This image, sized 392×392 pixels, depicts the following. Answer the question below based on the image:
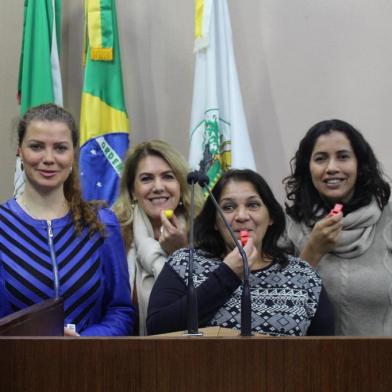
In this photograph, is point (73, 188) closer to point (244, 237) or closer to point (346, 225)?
point (244, 237)

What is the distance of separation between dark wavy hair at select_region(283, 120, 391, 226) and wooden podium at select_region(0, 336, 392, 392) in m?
1.33

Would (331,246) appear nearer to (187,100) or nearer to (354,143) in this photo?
(354,143)

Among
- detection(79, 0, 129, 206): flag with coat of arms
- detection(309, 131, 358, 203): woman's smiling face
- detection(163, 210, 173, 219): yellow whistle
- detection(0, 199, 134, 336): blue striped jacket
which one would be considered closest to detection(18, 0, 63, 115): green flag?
detection(79, 0, 129, 206): flag with coat of arms

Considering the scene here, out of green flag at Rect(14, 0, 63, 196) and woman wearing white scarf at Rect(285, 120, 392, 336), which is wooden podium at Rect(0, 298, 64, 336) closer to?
woman wearing white scarf at Rect(285, 120, 392, 336)

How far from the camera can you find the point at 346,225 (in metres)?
2.51

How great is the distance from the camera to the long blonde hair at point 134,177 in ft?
9.20

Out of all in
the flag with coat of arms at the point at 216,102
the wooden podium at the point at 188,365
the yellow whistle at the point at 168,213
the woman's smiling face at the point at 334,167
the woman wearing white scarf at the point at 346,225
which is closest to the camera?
the wooden podium at the point at 188,365

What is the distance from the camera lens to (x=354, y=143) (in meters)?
2.58

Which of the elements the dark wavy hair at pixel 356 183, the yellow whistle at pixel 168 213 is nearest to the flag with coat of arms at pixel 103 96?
the yellow whistle at pixel 168 213

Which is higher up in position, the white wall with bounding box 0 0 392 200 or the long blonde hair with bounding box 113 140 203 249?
the white wall with bounding box 0 0 392 200

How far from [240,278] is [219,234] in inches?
11.4

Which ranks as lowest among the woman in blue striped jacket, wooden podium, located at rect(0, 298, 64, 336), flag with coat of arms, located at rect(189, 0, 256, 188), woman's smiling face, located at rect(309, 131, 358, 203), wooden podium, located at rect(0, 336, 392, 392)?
wooden podium, located at rect(0, 336, 392, 392)

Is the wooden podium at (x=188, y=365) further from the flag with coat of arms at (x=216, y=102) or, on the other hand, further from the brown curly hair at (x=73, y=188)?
the flag with coat of arms at (x=216, y=102)

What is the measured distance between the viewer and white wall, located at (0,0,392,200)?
3545 mm
